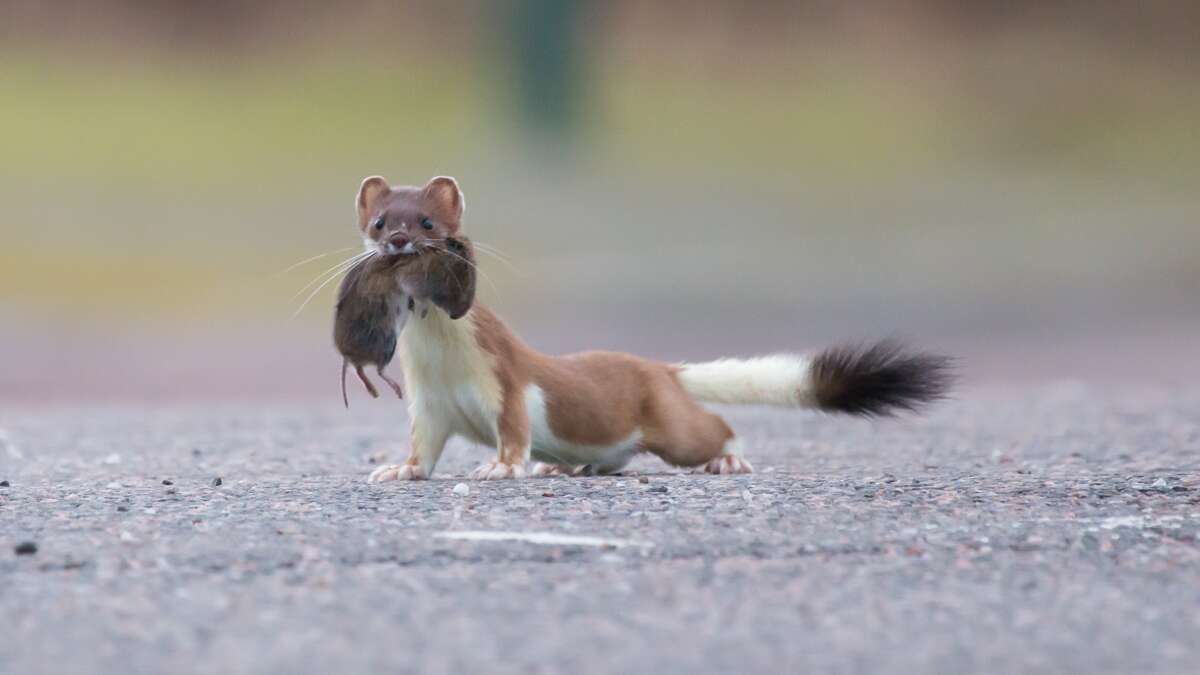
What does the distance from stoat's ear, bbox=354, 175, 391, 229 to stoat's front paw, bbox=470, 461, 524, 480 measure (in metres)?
1.02

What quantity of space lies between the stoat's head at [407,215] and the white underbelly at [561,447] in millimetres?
692

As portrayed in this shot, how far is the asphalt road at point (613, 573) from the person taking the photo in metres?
4.19

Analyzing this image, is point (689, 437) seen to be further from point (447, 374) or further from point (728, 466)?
point (447, 374)

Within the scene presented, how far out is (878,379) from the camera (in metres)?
7.71

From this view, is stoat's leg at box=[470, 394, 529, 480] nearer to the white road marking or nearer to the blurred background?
the white road marking

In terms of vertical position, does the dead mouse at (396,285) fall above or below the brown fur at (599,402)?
above

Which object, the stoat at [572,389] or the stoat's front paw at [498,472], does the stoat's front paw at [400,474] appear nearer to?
the stoat at [572,389]

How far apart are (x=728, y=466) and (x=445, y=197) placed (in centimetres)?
153

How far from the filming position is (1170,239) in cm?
2552

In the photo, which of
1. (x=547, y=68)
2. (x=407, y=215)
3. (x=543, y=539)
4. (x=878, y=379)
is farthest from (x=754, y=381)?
(x=547, y=68)

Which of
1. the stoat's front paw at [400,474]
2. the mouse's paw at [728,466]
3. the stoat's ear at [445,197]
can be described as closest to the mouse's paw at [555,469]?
the mouse's paw at [728,466]

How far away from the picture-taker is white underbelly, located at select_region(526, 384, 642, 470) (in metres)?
7.37

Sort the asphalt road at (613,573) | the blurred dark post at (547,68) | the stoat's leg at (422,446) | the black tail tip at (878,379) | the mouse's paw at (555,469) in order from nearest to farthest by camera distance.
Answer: the asphalt road at (613,573), the stoat's leg at (422,446), the black tail tip at (878,379), the mouse's paw at (555,469), the blurred dark post at (547,68)

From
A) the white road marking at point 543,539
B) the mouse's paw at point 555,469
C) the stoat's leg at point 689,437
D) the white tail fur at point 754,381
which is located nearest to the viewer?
the white road marking at point 543,539
